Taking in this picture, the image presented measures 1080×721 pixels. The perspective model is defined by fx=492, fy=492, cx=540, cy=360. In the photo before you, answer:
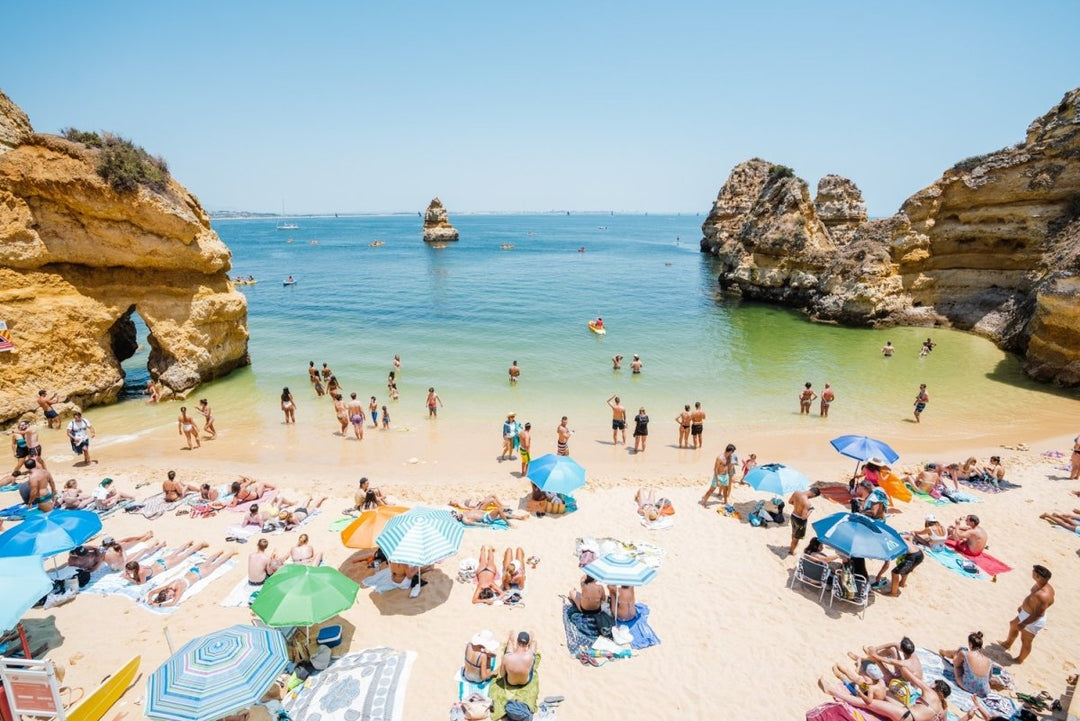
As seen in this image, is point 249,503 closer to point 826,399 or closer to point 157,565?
point 157,565

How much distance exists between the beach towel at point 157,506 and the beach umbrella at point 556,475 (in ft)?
25.4

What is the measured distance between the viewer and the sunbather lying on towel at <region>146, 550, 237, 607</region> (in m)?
7.67

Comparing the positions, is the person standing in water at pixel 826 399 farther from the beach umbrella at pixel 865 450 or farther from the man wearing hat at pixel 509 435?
the man wearing hat at pixel 509 435

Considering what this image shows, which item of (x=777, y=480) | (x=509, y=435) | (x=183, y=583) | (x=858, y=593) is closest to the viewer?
(x=858, y=593)

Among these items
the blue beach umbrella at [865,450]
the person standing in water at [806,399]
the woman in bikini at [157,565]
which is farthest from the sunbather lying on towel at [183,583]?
the person standing in water at [806,399]

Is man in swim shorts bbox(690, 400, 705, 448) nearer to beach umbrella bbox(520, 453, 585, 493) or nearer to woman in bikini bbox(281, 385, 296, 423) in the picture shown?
beach umbrella bbox(520, 453, 585, 493)

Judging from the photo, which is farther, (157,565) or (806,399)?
(806,399)

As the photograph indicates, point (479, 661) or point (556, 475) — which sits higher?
point (556, 475)

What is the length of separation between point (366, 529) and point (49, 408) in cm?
1379

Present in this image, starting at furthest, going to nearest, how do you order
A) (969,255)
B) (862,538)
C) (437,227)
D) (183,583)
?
(437,227) < (969,255) < (183,583) < (862,538)

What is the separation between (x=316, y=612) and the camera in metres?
6.05

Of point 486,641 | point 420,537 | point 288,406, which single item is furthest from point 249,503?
point 486,641

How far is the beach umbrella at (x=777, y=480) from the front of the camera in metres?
9.59

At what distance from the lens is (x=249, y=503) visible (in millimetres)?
10844
